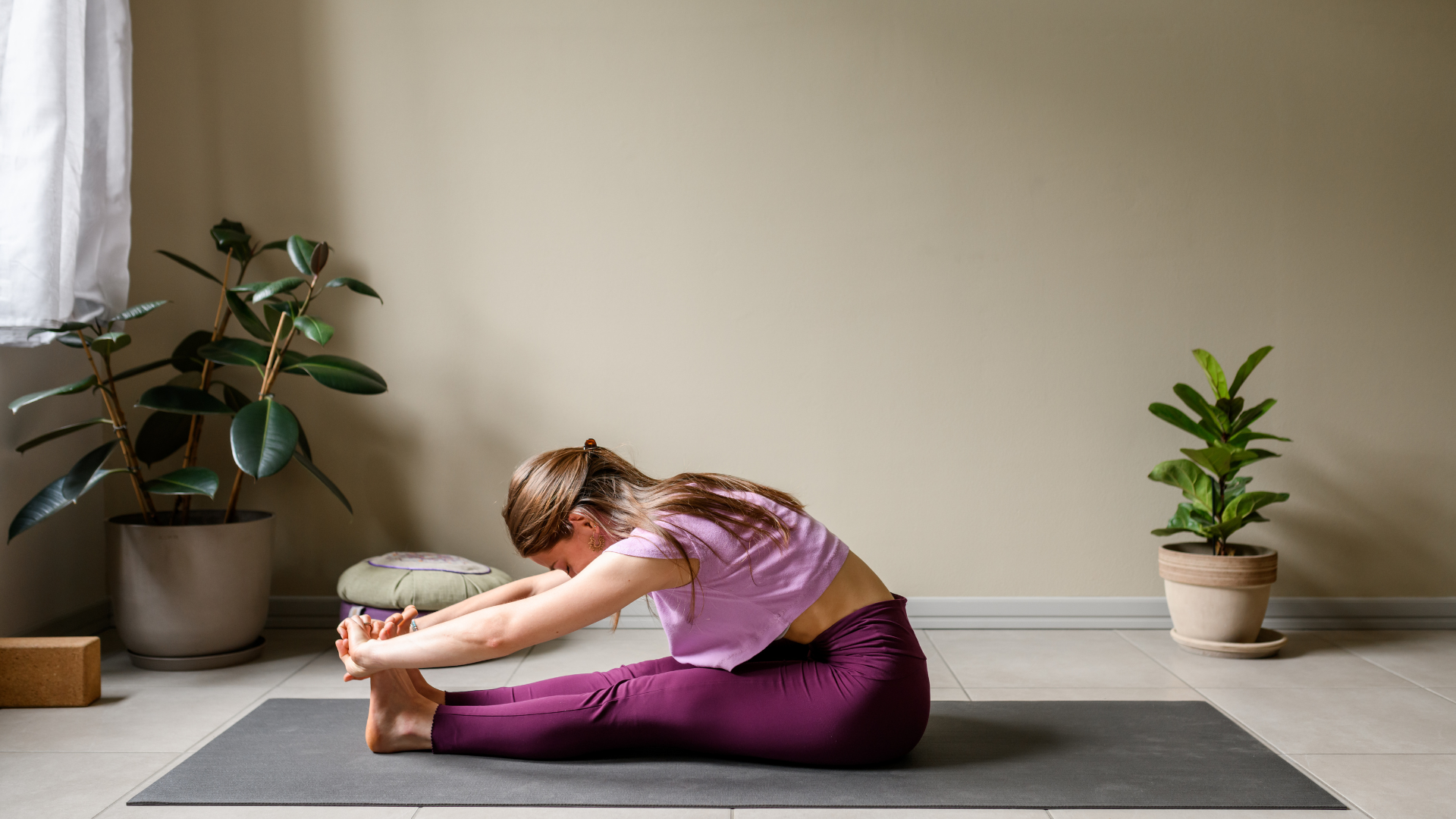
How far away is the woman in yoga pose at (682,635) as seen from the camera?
183 centimetres

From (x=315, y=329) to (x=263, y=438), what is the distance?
304mm

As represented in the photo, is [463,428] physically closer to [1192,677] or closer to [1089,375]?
[1089,375]

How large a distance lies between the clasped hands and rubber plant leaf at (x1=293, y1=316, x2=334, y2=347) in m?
0.91

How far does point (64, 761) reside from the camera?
209 cm

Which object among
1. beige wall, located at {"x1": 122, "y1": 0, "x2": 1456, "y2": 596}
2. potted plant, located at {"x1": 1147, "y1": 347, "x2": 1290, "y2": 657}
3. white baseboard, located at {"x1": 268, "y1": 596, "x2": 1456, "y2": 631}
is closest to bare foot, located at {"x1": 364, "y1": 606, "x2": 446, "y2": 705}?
white baseboard, located at {"x1": 268, "y1": 596, "x2": 1456, "y2": 631}

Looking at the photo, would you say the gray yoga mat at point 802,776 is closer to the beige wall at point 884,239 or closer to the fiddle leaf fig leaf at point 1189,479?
the fiddle leaf fig leaf at point 1189,479

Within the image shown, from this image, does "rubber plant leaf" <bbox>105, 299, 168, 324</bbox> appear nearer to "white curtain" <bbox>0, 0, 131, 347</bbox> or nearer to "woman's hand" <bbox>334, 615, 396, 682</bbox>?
"white curtain" <bbox>0, 0, 131, 347</bbox>

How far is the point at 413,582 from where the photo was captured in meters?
2.92

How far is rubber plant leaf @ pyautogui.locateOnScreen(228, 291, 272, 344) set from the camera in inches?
118

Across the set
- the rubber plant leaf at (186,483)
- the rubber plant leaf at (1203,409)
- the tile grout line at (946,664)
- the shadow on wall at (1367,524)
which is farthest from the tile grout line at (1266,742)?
the rubber plant leaf at (186,483)

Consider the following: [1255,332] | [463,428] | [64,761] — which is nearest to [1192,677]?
[1255,332]

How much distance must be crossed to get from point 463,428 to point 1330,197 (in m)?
2.79

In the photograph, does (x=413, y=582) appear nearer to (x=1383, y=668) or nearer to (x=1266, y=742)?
(x=1266, y=742)

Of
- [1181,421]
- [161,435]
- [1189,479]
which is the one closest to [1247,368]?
[1181,421]
